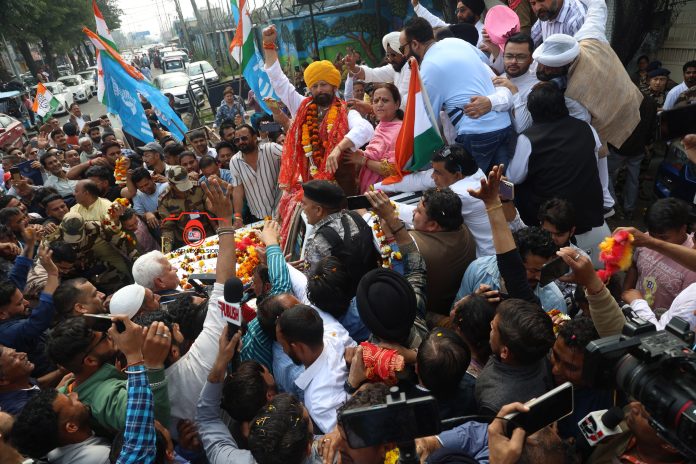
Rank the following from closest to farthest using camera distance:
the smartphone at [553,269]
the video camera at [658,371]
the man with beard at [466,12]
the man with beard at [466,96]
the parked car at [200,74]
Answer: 1. the video camera at [658,371]
2. the smartphone at [553,269]
3. the man with beard at [466,96]
4. the man with beard at [466,12]
5. the parked car at [200,74]

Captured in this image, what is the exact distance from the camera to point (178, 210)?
530 cm

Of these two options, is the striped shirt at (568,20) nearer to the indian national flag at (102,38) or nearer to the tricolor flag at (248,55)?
the tricolor flag at (248,55)

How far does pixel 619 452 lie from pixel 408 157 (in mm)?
2544

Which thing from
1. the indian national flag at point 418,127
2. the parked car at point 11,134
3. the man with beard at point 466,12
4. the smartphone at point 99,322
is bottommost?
the parked car at point 11,134

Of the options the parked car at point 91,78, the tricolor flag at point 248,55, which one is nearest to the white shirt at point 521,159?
the tricolor flag at point 248,55

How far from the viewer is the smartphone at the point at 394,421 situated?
132 centimetres

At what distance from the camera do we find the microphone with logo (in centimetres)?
228

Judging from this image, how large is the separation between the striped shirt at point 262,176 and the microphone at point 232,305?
293cm

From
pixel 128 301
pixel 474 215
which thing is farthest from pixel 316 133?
pixel 128 301

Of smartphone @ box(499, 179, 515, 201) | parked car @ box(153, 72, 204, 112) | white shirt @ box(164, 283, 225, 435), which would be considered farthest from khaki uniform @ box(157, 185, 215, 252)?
parked car @ box(153, 72, 204, 112)

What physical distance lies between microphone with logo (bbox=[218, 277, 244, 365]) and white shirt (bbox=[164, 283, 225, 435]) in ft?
0.57

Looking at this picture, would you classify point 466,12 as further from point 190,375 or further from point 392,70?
point 190,375

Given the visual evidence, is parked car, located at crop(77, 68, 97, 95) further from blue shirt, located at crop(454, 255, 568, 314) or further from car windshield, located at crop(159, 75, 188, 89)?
blue shirt, located at crop(454, 255, 568, 314)

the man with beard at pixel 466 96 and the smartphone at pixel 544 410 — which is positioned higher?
the man with beard at pixel 466 96
